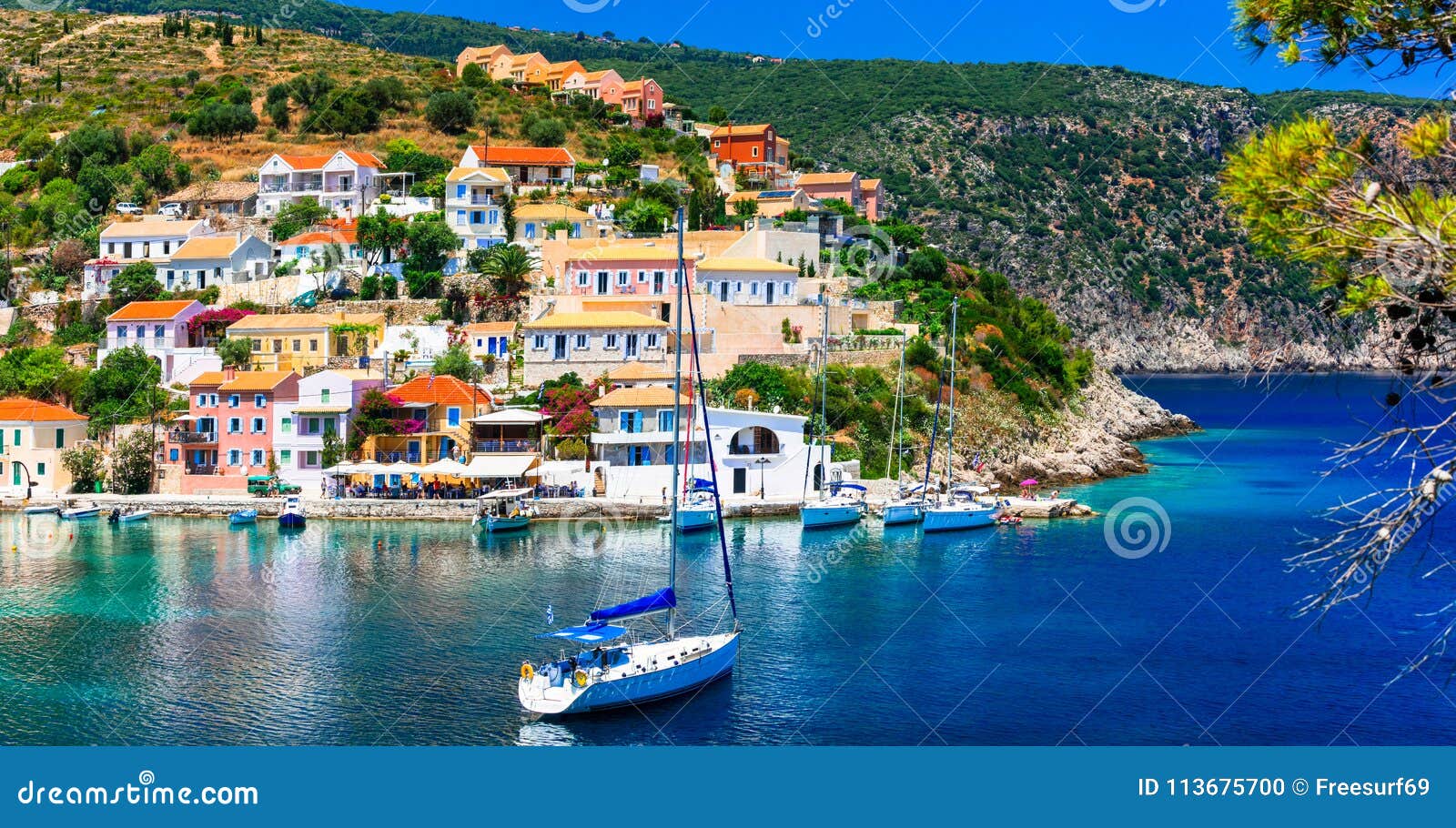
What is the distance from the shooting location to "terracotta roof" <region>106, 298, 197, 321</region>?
191 feet

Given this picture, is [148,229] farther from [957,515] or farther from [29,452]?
[957,515]

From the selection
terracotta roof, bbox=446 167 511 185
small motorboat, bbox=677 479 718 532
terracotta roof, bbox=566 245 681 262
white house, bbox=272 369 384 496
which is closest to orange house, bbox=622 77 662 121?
terracotta roof, bbox=446 167 511 185

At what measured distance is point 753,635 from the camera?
97.2 ft

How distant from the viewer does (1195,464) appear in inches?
2472

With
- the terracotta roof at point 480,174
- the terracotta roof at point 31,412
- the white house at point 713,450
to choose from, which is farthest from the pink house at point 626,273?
the terracotta roof at point 31,412

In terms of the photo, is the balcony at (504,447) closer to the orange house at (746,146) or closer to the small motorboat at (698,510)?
the small motorboat at (698,510)

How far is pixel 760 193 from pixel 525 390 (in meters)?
24.6

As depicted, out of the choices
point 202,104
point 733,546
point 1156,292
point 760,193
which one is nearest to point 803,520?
point 733,546

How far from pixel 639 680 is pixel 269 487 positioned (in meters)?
28.1

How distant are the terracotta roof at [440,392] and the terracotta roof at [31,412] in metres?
11.5

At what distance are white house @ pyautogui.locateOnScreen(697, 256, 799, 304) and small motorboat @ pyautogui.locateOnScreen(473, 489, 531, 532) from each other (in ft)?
47.0

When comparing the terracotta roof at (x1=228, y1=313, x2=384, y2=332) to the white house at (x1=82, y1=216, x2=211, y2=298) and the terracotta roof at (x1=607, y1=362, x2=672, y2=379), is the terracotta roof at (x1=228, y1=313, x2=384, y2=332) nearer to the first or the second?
the white house at (x1=82, y1=216, x2=211, y2=298)

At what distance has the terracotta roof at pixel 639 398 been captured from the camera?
4941 cm

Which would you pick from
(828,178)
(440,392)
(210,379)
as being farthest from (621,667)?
(828,178)
